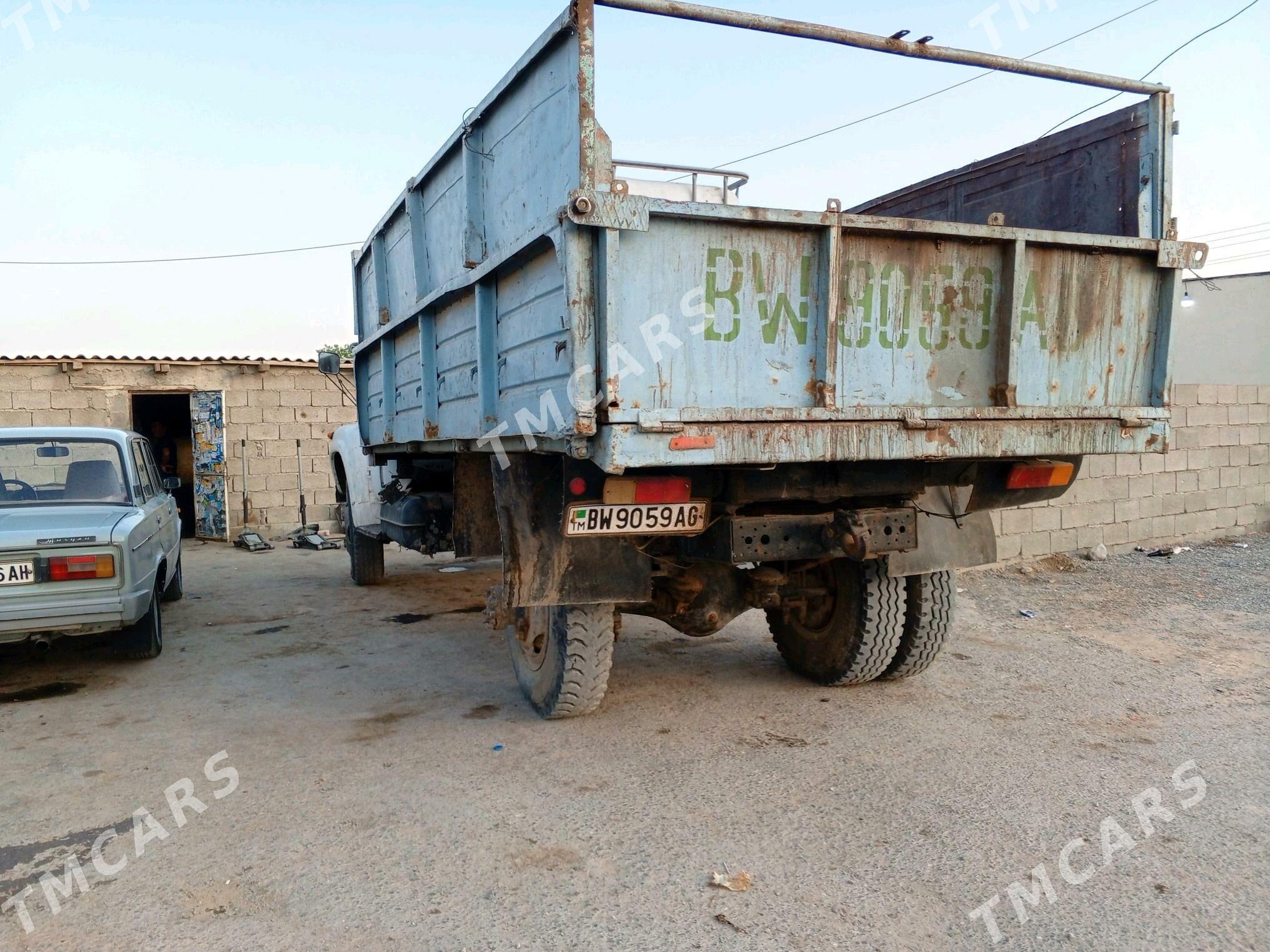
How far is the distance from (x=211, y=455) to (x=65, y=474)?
7.88 m

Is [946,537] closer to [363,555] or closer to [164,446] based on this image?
[363,555]

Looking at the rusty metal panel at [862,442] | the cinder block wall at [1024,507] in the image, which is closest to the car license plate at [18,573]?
the rusty metal panel at [862,442]

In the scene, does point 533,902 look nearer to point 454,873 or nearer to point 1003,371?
point 454,873

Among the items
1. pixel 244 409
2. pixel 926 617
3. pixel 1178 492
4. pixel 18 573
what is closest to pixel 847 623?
pixel 926 617

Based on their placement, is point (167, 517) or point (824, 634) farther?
point (167, 517)

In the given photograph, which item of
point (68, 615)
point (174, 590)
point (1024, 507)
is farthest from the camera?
point (1024, 507)

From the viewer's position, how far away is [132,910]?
8.33ft

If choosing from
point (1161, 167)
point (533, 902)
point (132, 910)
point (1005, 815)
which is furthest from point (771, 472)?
point (132, 910)

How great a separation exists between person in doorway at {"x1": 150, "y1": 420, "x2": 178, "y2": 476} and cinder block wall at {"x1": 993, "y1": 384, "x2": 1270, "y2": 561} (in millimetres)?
13601

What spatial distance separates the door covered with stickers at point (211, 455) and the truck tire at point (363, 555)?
219 inches

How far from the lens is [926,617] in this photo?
441cm

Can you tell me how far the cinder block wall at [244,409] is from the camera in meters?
12.0

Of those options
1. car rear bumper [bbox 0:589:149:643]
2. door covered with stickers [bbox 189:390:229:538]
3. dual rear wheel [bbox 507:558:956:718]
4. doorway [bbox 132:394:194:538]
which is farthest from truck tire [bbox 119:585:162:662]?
doorway [bbox 132:394:194:538]

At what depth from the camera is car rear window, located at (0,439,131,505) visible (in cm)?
528
